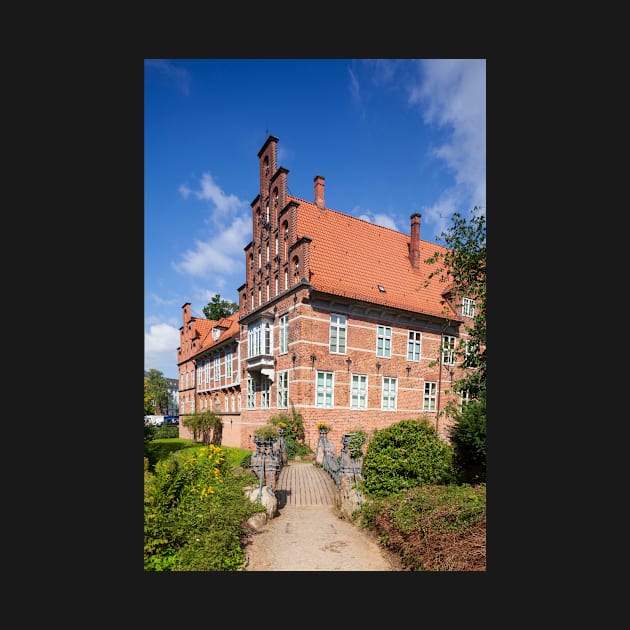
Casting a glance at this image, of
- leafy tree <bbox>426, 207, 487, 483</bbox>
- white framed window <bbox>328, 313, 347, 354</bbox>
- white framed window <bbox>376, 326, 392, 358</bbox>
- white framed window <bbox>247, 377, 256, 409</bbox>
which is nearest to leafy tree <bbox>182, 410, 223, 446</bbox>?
white framed window <bbox>247, 377, 256, 409</bbox>

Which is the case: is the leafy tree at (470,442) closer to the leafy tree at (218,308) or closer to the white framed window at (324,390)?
the white framed window at (324,390)

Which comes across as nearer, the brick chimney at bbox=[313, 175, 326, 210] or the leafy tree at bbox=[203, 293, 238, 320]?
the brick chimney at bbox=[313, 175, 326, 210]

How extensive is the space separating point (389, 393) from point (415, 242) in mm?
9551

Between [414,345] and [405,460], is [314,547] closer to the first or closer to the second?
[405,460]

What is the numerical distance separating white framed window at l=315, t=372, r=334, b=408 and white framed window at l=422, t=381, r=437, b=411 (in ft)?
19.9

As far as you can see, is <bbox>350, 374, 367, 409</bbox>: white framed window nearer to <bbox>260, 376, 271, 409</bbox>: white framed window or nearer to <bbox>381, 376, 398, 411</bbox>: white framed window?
<bbox>381, 376, 398, 411</bbox>: white framed window

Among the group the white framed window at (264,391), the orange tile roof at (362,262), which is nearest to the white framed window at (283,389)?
the white framed window at (264,391)

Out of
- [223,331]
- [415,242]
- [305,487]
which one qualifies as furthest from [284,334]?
[223,331]

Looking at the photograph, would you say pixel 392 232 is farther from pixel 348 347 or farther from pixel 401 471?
pixel 401 471

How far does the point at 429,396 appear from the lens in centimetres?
2300

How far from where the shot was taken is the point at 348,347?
65.9 ft

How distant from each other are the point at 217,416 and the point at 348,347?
1116cm

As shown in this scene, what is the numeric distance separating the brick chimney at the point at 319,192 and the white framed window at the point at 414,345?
8.43m

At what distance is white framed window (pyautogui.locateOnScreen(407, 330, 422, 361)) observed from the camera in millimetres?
22125
